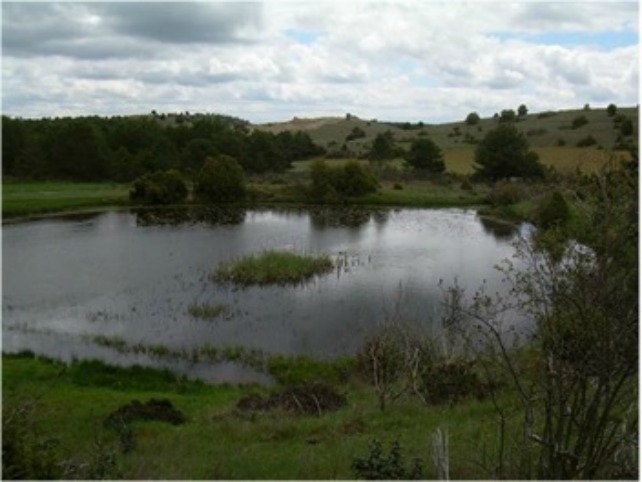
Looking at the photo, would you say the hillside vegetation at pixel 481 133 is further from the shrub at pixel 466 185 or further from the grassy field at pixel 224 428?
the grassy field at pixel 224 428

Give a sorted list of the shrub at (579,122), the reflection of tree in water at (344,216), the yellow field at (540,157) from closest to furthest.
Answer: the reflection of tree in water at (344,216), the yellow field at (540,157), the shrub at (579,122)

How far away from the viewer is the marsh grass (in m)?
23.0

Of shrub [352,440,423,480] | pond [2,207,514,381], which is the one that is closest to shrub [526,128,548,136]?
pond [2,207,514,381]

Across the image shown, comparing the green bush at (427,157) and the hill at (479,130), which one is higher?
the hill at (479,130)

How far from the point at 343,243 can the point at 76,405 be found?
2361cm

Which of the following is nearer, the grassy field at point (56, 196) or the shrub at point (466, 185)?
the grassy field at point (56, 196)

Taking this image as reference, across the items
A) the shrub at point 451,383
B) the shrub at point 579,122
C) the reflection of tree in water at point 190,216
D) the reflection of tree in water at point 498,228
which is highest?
the shrub at point 579,122

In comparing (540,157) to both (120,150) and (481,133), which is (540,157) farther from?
→ (120,150)

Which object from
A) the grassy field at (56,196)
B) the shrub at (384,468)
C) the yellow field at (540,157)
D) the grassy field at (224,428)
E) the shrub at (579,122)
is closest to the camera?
the shrub at (384,468)

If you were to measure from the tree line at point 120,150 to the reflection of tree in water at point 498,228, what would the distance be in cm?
2783

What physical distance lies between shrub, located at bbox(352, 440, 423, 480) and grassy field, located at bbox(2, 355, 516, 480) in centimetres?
29

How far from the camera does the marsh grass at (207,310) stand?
22972 mm

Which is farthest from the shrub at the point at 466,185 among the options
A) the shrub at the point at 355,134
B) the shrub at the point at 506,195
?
the shrub at the point at 355,134

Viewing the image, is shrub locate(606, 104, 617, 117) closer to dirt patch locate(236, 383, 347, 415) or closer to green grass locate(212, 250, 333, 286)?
green grass locate(212, 250, 333, 286)
